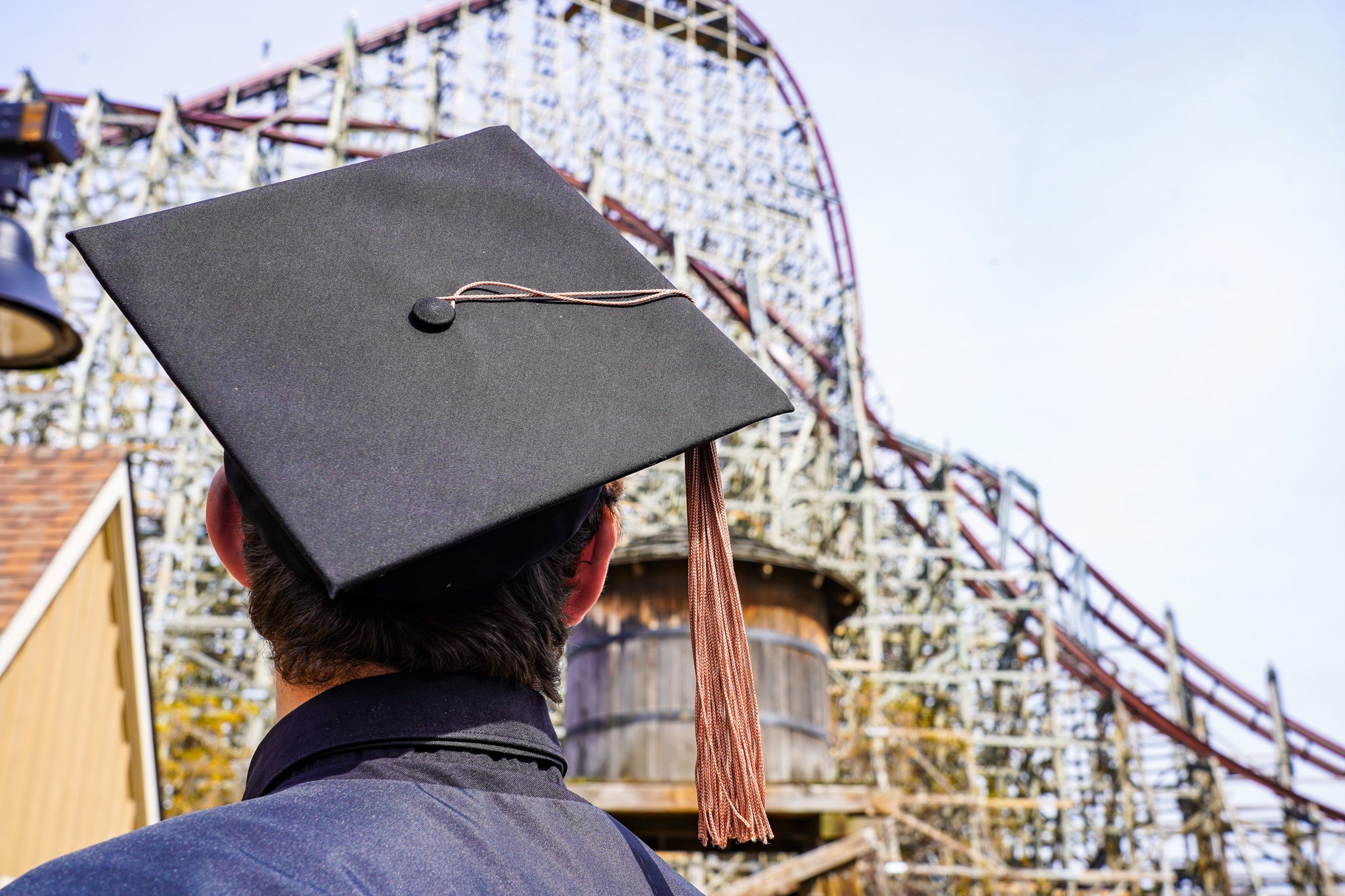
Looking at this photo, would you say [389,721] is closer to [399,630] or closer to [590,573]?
[399,630]

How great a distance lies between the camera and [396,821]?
86 centimetres

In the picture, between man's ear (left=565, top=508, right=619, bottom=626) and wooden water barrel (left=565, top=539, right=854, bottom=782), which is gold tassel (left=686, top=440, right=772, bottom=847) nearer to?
man's ear (left=565, top=508, right=619, bottom=626)

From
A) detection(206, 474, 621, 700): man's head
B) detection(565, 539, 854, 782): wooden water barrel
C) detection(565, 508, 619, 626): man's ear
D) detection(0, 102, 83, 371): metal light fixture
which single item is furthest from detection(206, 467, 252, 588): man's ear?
detection(565, 539, 854, 782): wooden water barrel

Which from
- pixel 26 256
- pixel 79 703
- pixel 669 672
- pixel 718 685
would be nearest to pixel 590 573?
pixel 718 685

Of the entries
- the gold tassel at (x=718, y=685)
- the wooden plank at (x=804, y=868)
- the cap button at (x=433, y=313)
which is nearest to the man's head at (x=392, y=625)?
the gold tassel at (x=718, y=685)

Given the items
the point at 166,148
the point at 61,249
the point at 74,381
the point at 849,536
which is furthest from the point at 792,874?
the point at 61,249

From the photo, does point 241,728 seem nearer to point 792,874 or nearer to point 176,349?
point 792,874

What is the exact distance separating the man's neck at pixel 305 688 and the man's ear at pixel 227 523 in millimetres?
161

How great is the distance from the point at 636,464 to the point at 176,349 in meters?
0.47

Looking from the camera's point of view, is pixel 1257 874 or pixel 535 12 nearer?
pixel 1257 874

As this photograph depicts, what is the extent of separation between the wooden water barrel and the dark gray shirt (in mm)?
5085

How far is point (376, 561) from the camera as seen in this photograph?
96cm

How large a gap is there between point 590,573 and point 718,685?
18 cm

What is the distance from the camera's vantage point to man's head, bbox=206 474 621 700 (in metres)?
0.99
